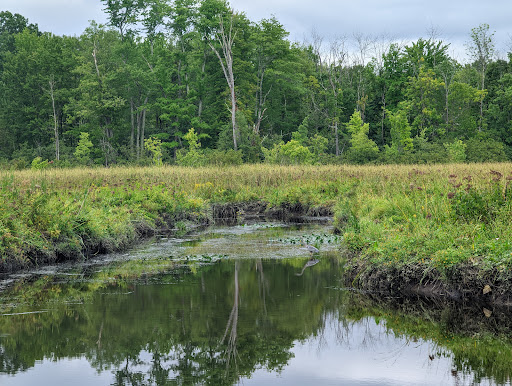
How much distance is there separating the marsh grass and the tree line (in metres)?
26.0

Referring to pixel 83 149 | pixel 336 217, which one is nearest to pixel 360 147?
pixel 83 149

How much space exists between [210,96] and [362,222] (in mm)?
45255

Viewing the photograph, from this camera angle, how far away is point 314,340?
759cm

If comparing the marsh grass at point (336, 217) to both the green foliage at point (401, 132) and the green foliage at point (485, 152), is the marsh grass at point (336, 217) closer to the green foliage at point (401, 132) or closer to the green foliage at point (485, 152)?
the green foliage at point (485, 152)

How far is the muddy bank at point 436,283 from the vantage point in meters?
8.30

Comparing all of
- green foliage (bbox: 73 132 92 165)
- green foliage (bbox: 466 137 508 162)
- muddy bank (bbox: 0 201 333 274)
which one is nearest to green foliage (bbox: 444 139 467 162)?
green foliage (bbox: 466 137 508 162)

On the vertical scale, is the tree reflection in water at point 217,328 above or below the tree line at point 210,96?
below

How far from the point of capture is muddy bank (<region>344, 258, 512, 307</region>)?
27.2 ft

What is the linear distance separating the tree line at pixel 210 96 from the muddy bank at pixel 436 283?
37.3 metres

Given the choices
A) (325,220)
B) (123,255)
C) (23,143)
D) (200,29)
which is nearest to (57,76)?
(23,143)

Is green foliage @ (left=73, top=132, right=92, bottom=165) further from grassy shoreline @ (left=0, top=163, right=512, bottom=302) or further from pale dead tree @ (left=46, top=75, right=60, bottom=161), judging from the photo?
grassy shoreline @ (left=0, top=163, right=512, bottom=302)

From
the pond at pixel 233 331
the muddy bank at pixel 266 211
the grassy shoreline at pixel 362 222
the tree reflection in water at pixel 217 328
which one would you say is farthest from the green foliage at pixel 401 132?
the tree reflection in water at pixel 217 328

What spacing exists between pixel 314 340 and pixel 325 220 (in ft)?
43.4

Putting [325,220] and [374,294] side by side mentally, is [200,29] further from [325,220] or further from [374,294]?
[374,294]
